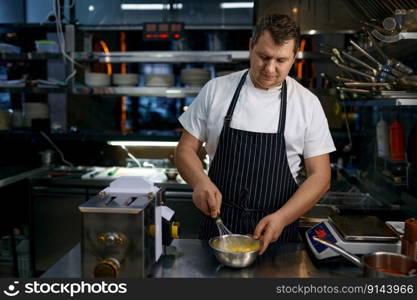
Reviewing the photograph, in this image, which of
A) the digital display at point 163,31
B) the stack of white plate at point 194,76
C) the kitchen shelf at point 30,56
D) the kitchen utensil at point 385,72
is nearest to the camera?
the kitchen utensil at point 385,72

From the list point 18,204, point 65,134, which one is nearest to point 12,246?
point 18,204

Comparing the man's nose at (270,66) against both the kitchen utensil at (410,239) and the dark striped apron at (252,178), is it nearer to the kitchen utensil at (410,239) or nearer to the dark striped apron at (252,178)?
the dark striped apron at (252,178)

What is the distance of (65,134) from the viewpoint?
4.45 m

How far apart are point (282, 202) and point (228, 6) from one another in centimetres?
282

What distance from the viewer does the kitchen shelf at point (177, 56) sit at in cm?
400

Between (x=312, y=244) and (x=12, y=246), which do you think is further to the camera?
(x=12, y=246)

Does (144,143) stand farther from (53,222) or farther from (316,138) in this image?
(316,138)

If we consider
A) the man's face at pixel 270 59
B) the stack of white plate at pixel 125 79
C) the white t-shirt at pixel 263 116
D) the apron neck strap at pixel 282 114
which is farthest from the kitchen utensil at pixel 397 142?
the stack of white plate at pixel 125 79

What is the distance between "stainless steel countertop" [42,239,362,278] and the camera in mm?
1609

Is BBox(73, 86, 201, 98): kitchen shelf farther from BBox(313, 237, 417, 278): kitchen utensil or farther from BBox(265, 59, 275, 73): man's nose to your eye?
BBox(313, 237, 417, 278): kitchen utensil

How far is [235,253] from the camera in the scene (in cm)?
157

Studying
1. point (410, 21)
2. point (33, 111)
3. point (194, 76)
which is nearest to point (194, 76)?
point (194, 76)

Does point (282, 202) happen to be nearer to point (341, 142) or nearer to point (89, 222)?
point (89, 222)

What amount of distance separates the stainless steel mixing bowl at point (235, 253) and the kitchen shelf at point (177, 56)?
2545mm
